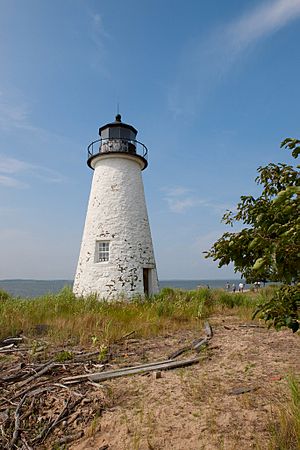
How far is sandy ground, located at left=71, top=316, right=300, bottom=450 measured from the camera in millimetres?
3520

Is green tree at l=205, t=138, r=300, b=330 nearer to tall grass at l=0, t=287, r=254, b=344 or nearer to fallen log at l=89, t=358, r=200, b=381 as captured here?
fallen log at l=89, t=358, r=200, b=381


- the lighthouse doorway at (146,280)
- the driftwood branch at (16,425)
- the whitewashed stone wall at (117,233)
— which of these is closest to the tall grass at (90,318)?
the whitewashed stone wall at (117,233)

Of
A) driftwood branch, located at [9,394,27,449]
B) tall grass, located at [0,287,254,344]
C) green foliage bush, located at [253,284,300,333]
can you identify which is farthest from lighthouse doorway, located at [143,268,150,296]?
green foliage bush, located at [253,284,300,333]

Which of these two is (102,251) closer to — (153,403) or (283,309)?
(153,403)

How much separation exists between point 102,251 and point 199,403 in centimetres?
1070

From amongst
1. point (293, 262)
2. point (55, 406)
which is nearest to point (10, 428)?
point (55, 406)

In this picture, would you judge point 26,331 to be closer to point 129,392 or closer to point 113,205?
point 129,392

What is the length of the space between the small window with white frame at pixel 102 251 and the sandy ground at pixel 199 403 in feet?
25.9

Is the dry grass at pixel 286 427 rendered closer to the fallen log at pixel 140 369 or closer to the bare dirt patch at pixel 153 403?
the bare dirt patch at pixel 153 403

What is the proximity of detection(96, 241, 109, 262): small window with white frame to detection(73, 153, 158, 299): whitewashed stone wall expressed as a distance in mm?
216

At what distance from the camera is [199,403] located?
168 inches

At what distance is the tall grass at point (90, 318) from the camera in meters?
8.13

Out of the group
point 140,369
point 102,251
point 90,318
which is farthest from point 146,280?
point 140,369

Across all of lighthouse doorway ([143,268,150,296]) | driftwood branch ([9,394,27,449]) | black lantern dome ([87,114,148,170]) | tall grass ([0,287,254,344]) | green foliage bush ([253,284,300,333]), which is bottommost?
driftwood branch ([9,394,27,449])
